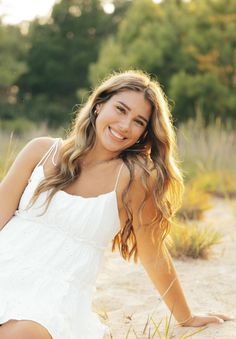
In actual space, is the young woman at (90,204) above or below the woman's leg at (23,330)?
above

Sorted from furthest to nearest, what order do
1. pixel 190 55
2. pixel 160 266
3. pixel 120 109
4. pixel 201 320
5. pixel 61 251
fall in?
pixel 190 55 → pixel 201 320 → pixel 160 266 → pixel 120 109 → pixel 61 251

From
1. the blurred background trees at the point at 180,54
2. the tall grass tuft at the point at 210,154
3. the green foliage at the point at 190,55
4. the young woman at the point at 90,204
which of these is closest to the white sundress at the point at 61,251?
the young woman at the point at 90,204

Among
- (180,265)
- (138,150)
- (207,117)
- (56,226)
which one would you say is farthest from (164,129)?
(207,117)

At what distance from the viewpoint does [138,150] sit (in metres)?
2.87

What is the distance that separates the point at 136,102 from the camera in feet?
8.98

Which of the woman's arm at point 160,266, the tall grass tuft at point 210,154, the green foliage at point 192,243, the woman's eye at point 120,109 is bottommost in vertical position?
the green foliage at point 192,243

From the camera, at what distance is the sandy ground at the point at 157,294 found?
119 inches

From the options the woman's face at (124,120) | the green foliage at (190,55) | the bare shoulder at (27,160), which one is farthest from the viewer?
the green foliage at (190,55)

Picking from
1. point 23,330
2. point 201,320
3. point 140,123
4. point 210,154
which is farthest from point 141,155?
point 210,154

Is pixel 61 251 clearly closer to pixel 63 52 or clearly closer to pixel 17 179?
pixel 17 179

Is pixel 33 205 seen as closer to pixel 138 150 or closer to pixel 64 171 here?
pixel 64 171

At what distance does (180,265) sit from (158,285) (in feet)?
4.83

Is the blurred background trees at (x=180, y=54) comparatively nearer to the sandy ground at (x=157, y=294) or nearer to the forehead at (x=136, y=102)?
the sandy ground at (x=157, y=294)

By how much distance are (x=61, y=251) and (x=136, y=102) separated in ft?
2.31
